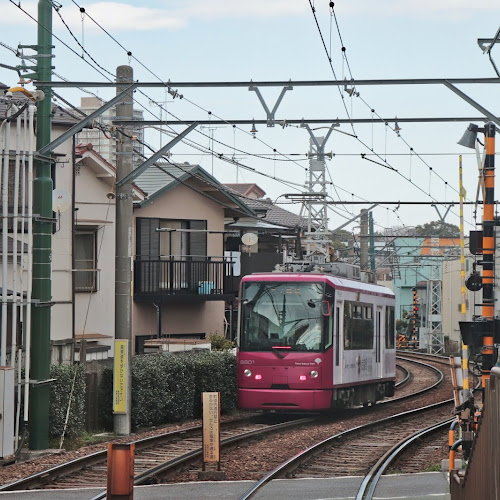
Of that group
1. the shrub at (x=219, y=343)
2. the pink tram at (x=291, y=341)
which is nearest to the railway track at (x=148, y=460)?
the pink tram at (x=291, y=341)

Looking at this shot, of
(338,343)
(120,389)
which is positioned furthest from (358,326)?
(120,389)

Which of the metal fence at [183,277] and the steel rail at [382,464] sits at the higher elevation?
the metal fence at [183,277]

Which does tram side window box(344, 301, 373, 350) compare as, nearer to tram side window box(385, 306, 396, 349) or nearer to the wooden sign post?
tram side window box(385, 306, 396, 349)

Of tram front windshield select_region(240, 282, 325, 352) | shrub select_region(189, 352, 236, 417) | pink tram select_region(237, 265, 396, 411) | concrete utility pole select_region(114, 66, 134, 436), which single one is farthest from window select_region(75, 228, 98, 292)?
concrete utility pole select_region(114, 66, 134, 436)

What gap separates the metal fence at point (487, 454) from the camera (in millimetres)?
5969

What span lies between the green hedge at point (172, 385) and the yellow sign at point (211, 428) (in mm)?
5645

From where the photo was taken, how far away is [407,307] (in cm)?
8756

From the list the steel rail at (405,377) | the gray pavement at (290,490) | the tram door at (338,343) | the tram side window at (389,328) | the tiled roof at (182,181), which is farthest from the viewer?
the steel rail at (405,377)

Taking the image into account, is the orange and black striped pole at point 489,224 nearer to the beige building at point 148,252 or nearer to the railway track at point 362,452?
the railway track at point 362,452

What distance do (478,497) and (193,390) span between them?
14514mm

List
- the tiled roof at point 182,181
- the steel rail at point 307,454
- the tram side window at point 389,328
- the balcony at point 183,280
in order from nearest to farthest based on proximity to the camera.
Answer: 1. the steel rail at point 307,454
2. the tram side window at point 389,328
3. the balcony at point 183,280
4. the tiled roof at point 182,181

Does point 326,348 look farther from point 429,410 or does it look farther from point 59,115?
point 59,115

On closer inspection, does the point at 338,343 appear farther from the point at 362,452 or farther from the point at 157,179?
the point at 157,179

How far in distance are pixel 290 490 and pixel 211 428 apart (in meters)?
1.85
